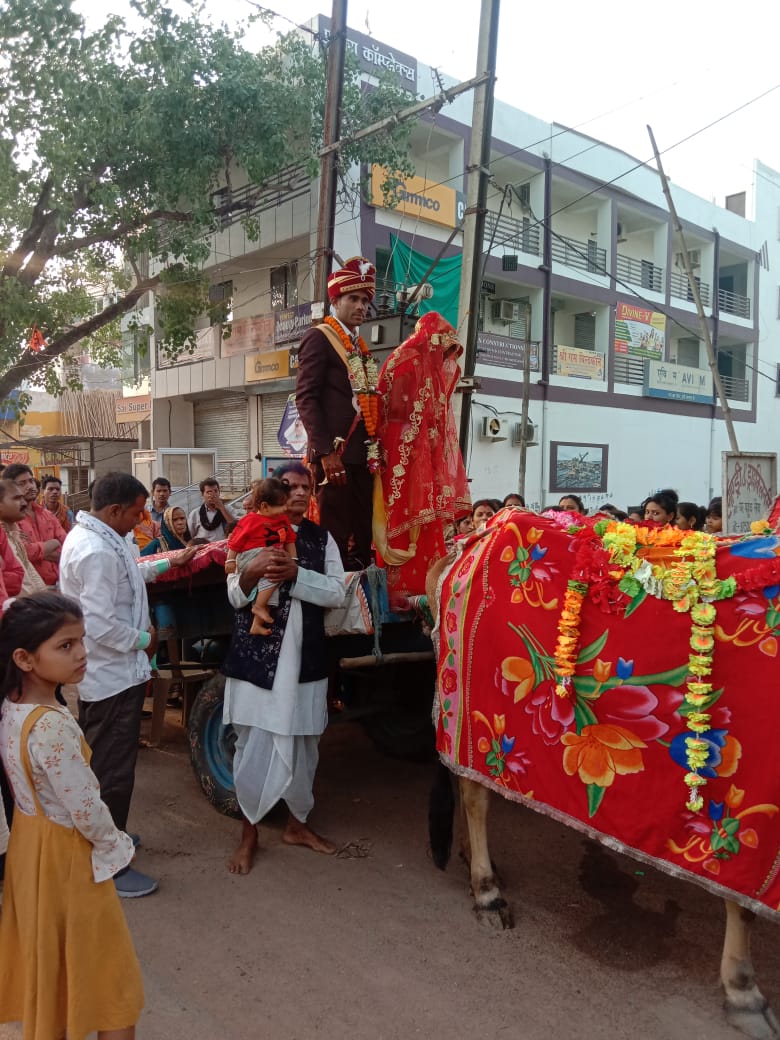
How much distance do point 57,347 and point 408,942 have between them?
38.2 feet

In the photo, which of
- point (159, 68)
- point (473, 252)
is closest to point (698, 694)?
point (473, 252)

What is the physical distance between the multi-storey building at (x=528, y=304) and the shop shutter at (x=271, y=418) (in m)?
0.04

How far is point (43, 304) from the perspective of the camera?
36.8 feet

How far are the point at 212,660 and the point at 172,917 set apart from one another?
2008 mm

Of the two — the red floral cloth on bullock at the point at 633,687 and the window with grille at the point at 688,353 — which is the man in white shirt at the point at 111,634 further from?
the window with grille at the point at 688,353

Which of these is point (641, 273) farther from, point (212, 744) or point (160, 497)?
point (212, 744)

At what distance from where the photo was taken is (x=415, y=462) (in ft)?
14.2

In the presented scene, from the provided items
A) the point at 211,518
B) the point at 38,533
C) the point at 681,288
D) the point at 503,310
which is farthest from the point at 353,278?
the point at 681,288

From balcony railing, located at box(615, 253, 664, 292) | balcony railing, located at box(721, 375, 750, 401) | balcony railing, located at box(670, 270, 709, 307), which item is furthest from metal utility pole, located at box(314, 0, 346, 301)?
balcony railing, located at box(721, 375, 750, 401)

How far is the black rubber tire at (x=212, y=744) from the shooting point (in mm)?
4125

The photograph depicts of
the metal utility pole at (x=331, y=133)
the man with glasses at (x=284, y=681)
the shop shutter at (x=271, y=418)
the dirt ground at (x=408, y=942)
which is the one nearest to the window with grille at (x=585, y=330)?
the shop shutter at (x=271, y=418)

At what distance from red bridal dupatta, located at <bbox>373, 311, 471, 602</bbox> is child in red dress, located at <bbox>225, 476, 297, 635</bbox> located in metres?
0.85

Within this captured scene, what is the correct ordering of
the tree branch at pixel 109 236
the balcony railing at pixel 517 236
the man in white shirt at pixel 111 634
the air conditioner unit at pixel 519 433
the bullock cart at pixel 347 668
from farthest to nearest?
the balcony railing at pixel 517 236 < the air conditioner unit at pixel 519 433 < the tree branch at pixel 109 236 < the bullock cart at pixel 347 668 < the man in white shirt at pixel 111 634

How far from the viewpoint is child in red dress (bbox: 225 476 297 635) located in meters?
3.54
